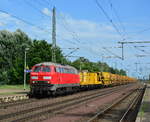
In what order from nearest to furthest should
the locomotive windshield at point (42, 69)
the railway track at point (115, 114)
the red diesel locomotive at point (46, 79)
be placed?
the railway track at point (115, 114)
the red diesel locomotive at point (46, 79)
the locomotive windshield at point (42, 69)

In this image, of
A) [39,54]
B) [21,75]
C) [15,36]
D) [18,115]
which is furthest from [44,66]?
[15,36]

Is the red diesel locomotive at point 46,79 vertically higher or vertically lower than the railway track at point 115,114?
higher

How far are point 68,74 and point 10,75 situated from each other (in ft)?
134

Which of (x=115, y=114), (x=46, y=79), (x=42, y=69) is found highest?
(x=42, y=69)

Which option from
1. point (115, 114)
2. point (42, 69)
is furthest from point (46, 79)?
point (115, 114)

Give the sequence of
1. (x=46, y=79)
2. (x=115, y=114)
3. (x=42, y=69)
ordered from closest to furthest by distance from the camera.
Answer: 1. (x=115, y=114)
2. (x=46, y=79)
3. (x=42, y=69)

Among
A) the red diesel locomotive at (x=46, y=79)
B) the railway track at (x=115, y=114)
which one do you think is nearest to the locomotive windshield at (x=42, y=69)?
the red diesel locomotive at (x=46, y=79)

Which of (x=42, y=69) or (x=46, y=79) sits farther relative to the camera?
(x=42, y=69)

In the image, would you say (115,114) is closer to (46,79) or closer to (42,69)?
(46,79)

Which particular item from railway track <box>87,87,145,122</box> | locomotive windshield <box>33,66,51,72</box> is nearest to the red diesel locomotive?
locomotive windshield <box>33,66,51,72</box>

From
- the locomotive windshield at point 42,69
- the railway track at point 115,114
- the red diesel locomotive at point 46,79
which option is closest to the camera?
the railway track at point 115,114

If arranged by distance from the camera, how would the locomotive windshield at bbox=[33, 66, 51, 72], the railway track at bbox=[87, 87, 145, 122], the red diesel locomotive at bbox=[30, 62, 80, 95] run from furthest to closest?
the locomotive windshield at bbox=[33, 66, 51, 72], the red diesel locomotive at bbox=[30, 62, 80, 95], the railway track at bbox=[87, 87, 145, 122]

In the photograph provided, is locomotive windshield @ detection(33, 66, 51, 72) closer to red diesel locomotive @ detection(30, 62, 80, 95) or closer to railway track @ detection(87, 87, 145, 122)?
red diesel locomotive @ detection(30, 62, 80, 95)

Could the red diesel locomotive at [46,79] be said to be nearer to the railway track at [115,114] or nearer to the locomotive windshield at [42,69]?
the locomotive windshield at [42,69]
